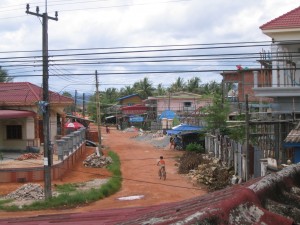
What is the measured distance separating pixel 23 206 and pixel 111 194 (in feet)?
15.0

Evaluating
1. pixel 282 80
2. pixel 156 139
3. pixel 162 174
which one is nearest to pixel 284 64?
pixel 282 80

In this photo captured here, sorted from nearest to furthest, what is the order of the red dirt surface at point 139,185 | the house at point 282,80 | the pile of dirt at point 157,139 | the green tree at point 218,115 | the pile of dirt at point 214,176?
the house at point 282,80 → the red dirt surface at point 139,185 → the pile of dirt at point 214,176 → the green tree at point 218,115 → the pile of dirt at point 157,139

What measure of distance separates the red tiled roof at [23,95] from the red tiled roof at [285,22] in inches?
676

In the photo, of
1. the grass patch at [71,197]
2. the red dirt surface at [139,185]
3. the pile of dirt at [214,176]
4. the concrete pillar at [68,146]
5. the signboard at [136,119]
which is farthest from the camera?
the signboard at [136,119]

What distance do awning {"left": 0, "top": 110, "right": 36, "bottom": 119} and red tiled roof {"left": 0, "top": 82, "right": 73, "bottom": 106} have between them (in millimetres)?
738

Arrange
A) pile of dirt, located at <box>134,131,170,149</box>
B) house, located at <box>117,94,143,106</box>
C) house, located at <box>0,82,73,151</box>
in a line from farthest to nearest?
house, located at <box>117,94,143,106</box>
pile of dirt, located at <box>134,131,170,149</box>
house, located at <box>0,82,73,151</box>

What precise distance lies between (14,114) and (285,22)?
697 inches

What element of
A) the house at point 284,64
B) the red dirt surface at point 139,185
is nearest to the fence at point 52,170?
the red dirt surface at point 139,185

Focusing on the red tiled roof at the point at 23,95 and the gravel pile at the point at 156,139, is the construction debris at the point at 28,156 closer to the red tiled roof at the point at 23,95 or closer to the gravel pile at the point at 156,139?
the red tiled roof at the point at 23,95

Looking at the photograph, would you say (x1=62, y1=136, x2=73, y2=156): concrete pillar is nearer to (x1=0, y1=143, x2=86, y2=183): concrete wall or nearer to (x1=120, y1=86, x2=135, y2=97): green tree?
(x1=0, y1=143, x2=86, y2=183): concrete wall

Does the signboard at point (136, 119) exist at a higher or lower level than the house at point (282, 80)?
lower

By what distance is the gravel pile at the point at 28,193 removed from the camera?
845 inches

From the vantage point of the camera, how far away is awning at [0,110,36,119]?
28844 millimetres

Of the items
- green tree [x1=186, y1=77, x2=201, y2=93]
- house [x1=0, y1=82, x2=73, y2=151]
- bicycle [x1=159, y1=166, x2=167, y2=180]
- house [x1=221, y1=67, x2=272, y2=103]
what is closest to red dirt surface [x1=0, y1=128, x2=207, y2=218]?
bicycle [x1=159, y1=166, x2=167, y2=180]
